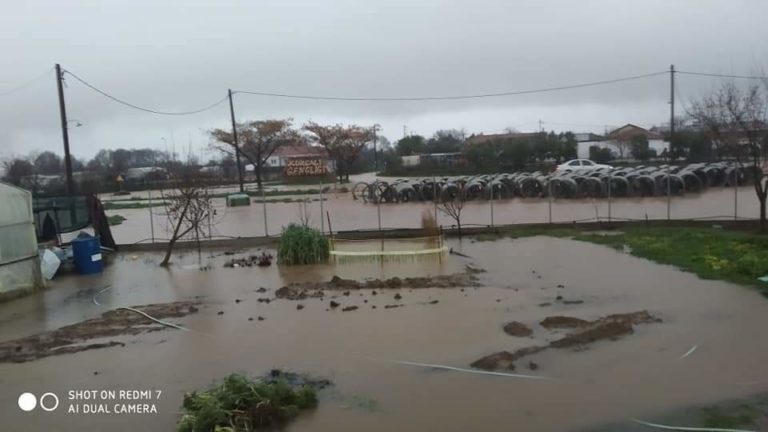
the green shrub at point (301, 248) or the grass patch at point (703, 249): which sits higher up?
the green shrub at point (301, 248)

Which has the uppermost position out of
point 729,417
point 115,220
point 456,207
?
point 456,207

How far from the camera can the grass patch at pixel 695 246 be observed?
12.1 meters

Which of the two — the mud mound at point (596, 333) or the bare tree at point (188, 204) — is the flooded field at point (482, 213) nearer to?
the bare tree at point (188, 204)

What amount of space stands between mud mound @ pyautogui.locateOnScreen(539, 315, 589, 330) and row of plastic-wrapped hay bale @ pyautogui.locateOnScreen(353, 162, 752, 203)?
20731mm

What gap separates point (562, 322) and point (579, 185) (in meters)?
24.5

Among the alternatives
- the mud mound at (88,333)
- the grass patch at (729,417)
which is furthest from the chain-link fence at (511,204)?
the grass patch at (729,417)

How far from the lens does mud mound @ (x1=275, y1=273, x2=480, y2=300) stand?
12312mm

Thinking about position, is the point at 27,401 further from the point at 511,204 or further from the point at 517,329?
the point at 511,204

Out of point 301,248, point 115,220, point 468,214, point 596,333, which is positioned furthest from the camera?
point 115,220

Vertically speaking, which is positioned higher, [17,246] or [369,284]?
[17,246]

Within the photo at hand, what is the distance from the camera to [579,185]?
3253cm

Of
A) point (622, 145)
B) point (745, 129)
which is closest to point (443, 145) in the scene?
point (622, 145)

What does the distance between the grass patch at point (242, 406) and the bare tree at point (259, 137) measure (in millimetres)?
61402

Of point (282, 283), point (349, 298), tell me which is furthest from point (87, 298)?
point (349, 298)
